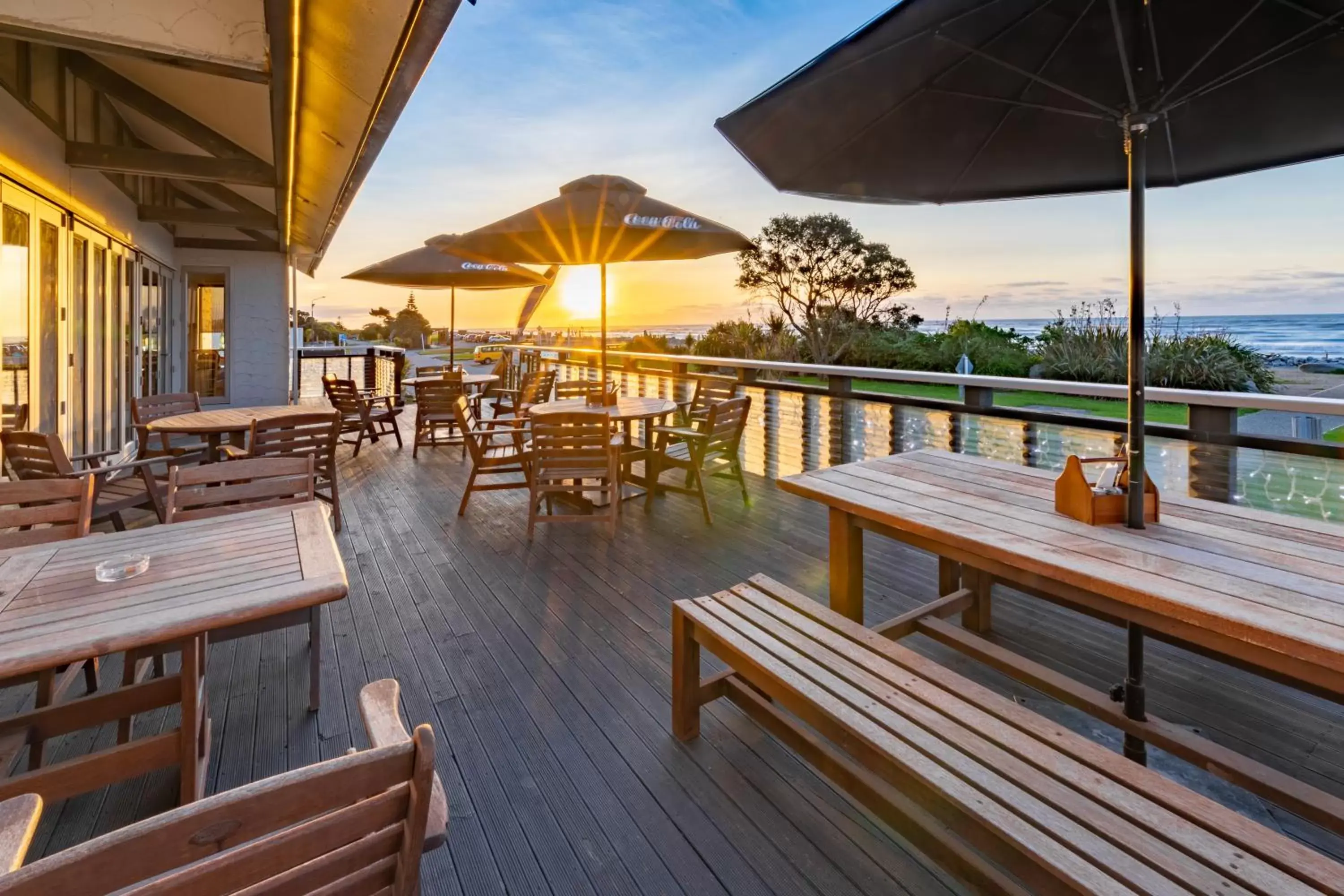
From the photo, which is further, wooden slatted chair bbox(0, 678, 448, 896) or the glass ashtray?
the glass ashtray

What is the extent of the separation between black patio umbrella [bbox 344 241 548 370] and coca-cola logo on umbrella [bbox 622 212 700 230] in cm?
212

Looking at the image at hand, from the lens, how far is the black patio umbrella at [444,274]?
773cm

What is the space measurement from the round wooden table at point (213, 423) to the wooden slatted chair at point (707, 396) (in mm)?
2928

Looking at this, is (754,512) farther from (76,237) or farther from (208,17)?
(76,237)

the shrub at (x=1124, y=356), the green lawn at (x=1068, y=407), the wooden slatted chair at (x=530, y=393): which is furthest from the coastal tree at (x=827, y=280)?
the wooden slatted chair at (x=530, y=393)

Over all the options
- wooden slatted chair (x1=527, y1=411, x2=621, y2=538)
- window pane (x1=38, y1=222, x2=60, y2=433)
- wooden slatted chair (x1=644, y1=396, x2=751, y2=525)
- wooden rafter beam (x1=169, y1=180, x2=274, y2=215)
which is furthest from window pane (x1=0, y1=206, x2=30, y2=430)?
wooden slatted chair (x1=644, y1=396, x2=751, y2=525)

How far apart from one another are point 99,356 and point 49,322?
1228 millimetres

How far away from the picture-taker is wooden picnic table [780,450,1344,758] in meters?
1.35

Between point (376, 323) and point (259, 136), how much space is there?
4670cm

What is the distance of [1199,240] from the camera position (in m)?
19.0

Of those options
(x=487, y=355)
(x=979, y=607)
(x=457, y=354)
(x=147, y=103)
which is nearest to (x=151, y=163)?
(x=147, y=103)

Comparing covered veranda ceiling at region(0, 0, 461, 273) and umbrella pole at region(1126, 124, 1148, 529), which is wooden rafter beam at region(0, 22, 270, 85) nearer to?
covered veranda ceiling at region(0, 0, 461, 273)

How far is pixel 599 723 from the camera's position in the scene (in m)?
2.26

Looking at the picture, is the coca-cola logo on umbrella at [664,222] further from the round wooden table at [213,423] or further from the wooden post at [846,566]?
the wooden post at [846,566]
